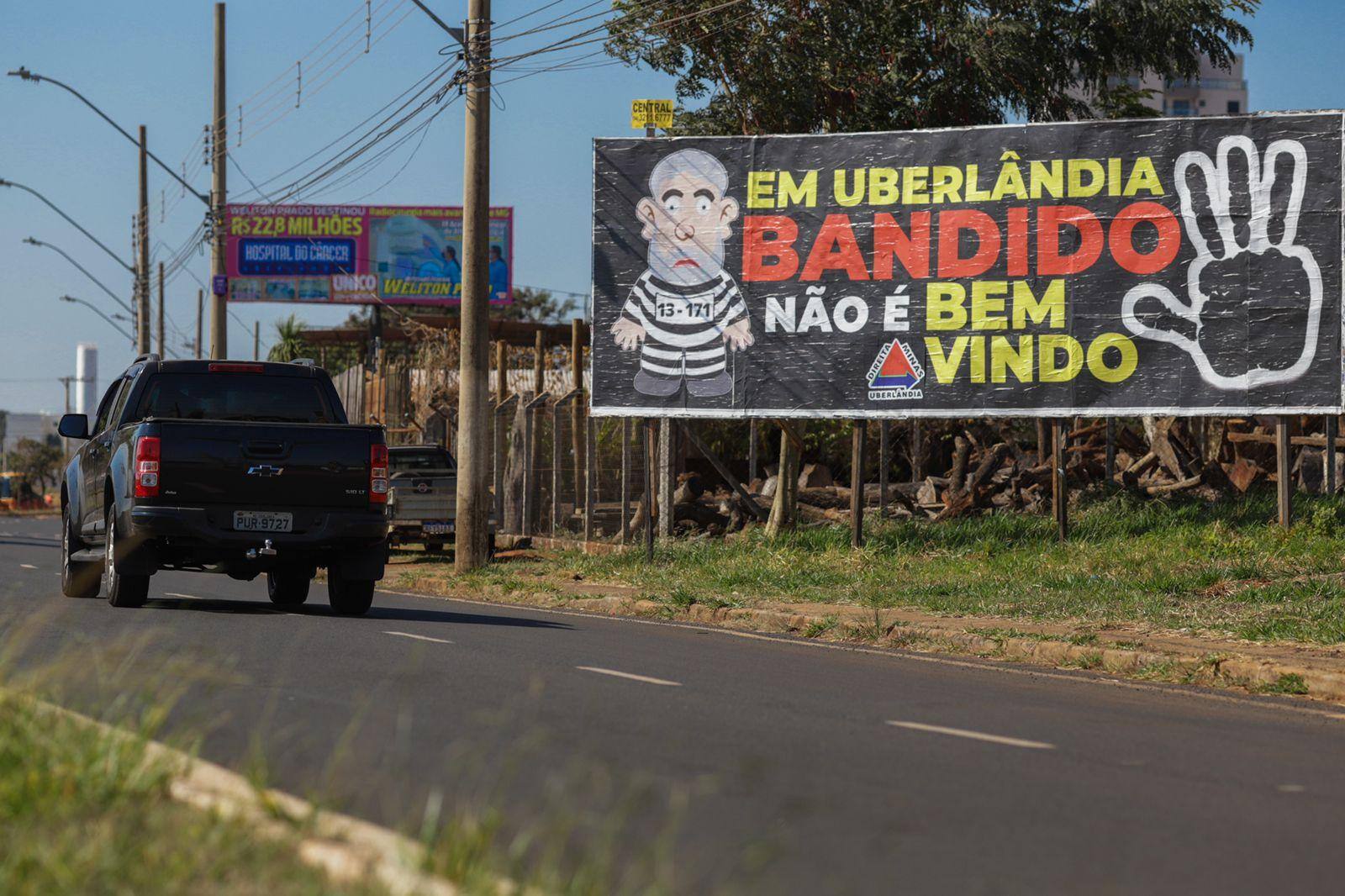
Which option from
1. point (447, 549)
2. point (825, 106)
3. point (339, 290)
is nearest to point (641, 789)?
point (825, 106)

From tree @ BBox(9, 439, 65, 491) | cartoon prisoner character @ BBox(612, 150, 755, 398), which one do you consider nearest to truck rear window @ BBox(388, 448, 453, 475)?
cartoon prisoner character @ BBox(612, 150, 755, 398)

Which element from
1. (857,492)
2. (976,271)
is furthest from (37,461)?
(976,271)

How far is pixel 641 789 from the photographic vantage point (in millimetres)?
6207

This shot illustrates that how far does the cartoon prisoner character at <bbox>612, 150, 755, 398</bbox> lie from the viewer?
2083 cm

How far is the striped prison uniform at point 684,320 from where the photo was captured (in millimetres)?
20812

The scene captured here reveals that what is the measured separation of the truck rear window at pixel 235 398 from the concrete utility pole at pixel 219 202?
58.6 ft

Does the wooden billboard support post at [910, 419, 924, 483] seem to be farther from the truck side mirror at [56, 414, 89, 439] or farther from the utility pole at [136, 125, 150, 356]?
the utility pole at [136, 125, 150, 356]

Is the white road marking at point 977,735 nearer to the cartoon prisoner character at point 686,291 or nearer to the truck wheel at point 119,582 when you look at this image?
Answer: the truck wheel at point 119,582

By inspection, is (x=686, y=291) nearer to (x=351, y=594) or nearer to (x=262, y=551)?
(x=351, y=594)

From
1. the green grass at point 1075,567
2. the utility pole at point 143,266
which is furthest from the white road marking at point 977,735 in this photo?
the utility pole at point 143,266

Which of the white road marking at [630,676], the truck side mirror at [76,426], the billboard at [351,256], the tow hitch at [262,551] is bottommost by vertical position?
the white road marking at [630,676]

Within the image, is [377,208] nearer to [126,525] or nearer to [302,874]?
[126,525]

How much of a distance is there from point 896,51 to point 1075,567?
1041 cm

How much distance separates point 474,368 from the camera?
2078cm
